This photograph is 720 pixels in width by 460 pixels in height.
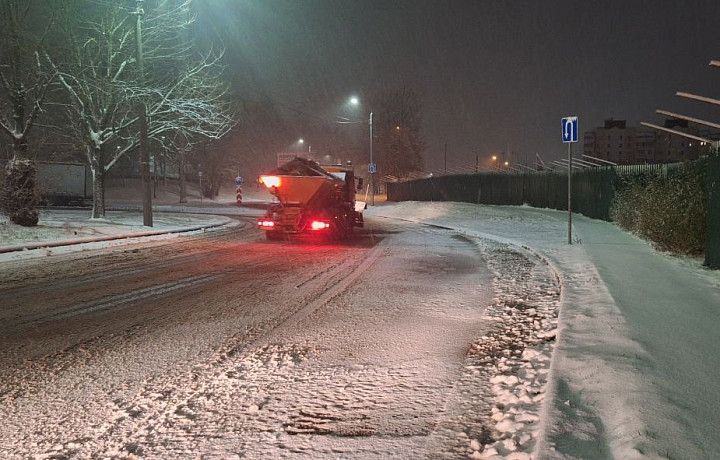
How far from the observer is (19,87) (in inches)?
746

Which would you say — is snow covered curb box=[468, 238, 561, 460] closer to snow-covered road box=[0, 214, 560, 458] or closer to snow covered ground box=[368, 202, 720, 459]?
snow-covered road box=[0, 214, 560, 458]

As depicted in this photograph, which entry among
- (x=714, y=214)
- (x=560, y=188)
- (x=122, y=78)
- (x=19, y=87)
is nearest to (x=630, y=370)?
(x=714, y=214)

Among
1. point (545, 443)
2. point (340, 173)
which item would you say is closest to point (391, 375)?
point (545, 443)

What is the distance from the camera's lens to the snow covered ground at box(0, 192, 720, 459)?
3.38 m

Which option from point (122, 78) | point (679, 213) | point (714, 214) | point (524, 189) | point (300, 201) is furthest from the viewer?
point (524, 189)

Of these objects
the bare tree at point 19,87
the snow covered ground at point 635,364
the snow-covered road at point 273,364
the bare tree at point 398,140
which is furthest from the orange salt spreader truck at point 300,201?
the bare tree at point 398,140

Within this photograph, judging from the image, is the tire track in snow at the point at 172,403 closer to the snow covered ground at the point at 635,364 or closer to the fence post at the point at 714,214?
the snow covered ground at the point at 635,364

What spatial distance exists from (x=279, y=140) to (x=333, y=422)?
79780mm

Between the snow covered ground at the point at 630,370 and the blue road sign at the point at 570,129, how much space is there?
170 inches

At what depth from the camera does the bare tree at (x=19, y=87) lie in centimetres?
1844

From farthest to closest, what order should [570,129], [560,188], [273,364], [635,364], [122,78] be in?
[560,188]
[122,78]
[570,129]
[273,364]
[635,364]

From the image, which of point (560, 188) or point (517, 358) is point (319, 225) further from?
point (560, 188)

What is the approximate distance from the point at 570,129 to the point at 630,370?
1073cm

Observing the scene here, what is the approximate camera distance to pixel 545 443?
3.40 meters
